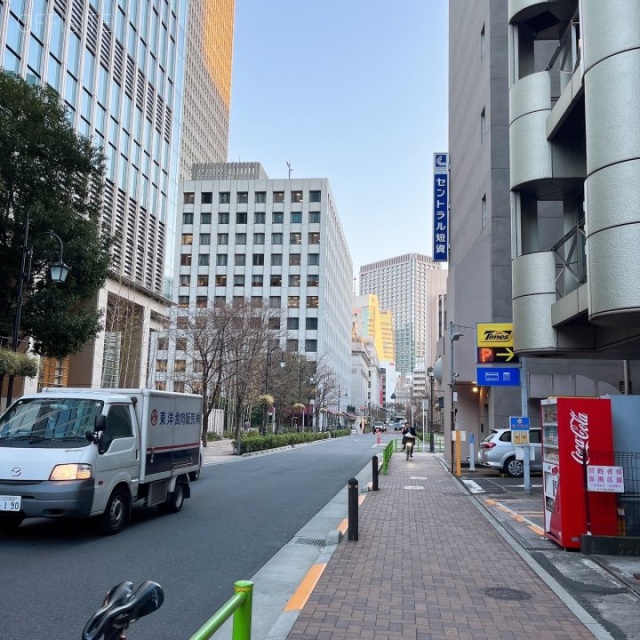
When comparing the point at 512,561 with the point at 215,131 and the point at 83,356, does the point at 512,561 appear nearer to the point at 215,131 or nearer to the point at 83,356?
the point at 83,356

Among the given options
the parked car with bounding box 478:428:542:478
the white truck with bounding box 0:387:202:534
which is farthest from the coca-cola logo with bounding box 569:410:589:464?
the parked car with bounding box 478:428:542:478

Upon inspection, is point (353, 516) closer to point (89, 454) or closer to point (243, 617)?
point (89, 454)

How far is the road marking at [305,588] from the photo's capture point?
6.34m

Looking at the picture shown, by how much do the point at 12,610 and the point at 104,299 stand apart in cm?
2985

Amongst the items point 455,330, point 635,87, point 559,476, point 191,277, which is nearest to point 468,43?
point 455,330

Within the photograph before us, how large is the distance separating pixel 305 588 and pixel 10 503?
14.7 ft

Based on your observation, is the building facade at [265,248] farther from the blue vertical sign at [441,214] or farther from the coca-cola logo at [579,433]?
the coca-cola logo at [579,433]

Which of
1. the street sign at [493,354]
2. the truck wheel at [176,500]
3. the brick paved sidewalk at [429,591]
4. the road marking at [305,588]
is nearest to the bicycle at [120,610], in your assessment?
the brick paved sidewalk at [429,591]

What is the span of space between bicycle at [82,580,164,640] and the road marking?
4295 millimetres

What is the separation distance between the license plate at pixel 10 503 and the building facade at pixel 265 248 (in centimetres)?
8202

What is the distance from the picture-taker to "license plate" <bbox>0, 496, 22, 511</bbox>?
8758 mm

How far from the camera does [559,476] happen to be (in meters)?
9.29

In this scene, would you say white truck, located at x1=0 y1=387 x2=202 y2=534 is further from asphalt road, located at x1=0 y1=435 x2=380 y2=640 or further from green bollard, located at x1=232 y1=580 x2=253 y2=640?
green bollard, located at x1=232 y1=580 x2=253 y2=640

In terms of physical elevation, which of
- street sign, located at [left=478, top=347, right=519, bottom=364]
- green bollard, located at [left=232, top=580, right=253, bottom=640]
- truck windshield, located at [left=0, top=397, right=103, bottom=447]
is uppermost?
street sign, located at [left=478, top=347, right=519, bottom=364]
